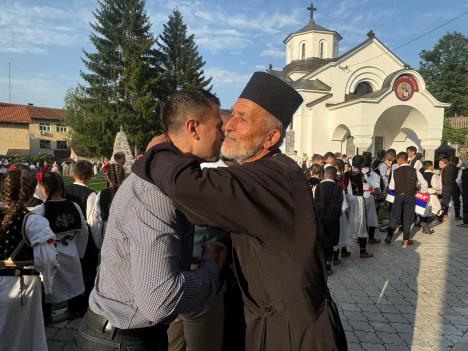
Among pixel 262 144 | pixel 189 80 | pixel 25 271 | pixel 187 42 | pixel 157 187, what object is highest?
pixel 187 42

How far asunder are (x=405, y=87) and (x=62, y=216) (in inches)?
1083

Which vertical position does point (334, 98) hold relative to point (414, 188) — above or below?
above

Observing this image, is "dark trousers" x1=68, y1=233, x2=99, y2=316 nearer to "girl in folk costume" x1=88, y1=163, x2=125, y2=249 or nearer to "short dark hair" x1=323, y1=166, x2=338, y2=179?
"girl in folk costume" x1=88, y1=163, x2=125, y2=249

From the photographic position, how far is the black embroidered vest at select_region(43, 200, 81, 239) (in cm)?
410

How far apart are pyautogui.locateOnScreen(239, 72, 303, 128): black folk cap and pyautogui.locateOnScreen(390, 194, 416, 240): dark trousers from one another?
25.7ft

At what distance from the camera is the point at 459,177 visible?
12.2m

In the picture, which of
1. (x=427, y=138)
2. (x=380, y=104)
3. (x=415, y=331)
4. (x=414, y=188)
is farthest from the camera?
(x=427, y=138)

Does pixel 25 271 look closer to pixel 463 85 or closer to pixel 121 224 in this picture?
pixel 121 224

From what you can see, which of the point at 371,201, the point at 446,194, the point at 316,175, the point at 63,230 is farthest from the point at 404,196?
the point at 63,230

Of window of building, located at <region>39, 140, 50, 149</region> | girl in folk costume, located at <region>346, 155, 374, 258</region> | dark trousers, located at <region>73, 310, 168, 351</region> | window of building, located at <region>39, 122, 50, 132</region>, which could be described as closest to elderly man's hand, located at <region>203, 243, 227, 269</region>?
dark trousers, located at <region>73, 310, 168, 351</region>

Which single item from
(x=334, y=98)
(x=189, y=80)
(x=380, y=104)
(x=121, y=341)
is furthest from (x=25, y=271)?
(x=189, y=80)

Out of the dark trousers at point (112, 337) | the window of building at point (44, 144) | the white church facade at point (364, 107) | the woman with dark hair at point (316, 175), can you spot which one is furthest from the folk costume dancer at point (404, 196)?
the window of building at point (44, 144)

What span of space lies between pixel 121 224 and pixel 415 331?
4.38m

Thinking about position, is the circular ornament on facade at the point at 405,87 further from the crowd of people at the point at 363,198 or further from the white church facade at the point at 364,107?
the crowd of people at the point at 363,198
